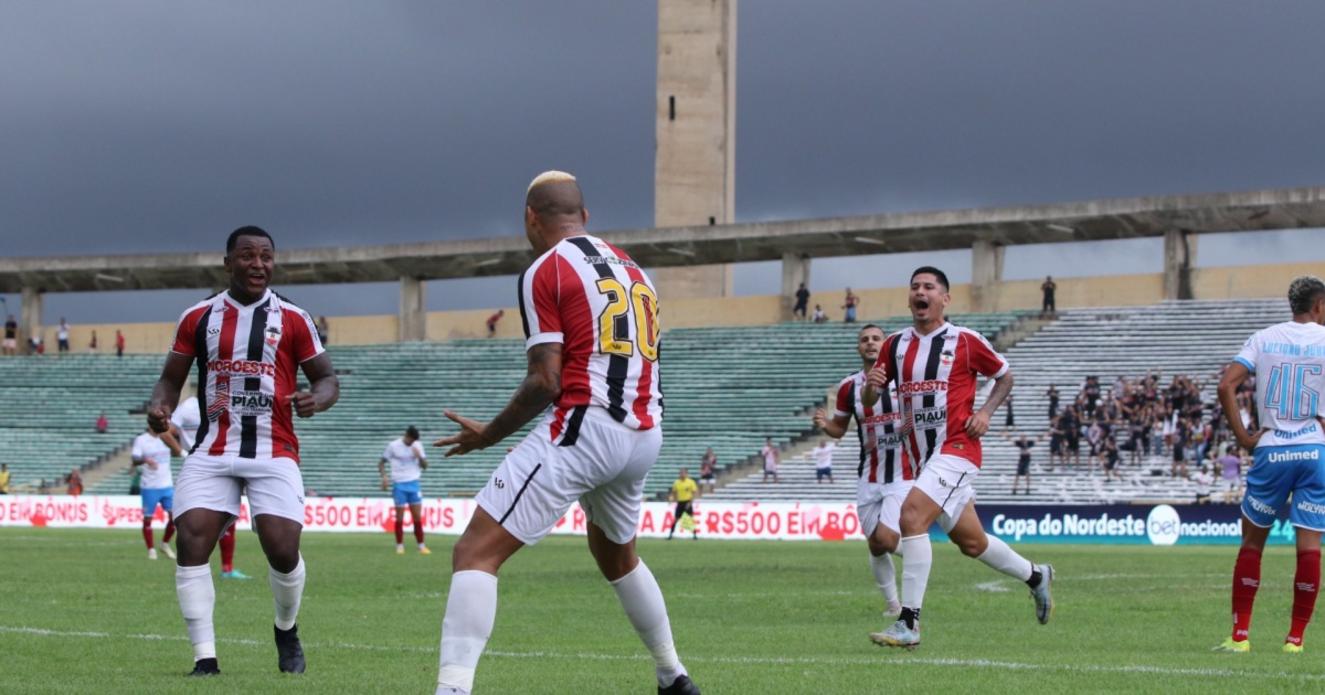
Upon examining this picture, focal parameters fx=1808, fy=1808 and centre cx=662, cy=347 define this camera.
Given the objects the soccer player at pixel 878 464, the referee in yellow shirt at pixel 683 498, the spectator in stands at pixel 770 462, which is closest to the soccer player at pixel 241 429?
the soccer player at pixel 878 464

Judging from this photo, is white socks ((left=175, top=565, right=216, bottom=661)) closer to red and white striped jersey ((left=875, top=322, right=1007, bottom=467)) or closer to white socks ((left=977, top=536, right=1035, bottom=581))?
red and white striped jersey ((left=875, top=322, right=1007, bottom=467))

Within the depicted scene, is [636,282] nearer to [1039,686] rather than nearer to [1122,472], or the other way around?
[1039,686]

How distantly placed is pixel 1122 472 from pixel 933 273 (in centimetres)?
3185

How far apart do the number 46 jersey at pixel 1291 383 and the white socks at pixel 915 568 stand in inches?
87.2

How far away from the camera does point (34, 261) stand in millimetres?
72500

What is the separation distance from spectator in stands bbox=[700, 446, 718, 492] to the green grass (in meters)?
21.7

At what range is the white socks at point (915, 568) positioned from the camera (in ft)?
37.7

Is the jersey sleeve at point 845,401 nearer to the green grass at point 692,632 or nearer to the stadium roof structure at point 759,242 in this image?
the green grass at point 692,632

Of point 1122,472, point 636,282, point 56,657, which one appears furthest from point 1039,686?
point 1122,472

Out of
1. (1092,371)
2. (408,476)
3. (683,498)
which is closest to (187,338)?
(408,476)

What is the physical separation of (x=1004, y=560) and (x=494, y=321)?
54.5 m

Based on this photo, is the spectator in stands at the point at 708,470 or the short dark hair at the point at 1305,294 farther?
the spectator in stands at the point at 708,470

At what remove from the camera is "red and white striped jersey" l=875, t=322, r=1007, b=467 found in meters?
12.1

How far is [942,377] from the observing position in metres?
12.2
